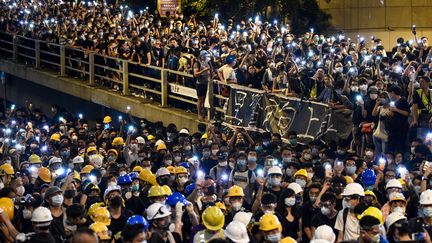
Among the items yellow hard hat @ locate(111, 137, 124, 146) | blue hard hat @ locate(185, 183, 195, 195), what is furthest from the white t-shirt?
yellow hard hat @ locate(111, 137, 124, 146)

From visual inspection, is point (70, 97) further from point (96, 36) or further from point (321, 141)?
point (321, 141)

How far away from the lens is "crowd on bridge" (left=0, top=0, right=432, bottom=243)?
11.9 metres

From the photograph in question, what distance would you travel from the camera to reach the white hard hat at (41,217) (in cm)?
1185

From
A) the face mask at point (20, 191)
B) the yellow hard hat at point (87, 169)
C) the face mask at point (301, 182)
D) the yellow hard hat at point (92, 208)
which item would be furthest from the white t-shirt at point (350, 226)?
the yellow hard hat at point (87, 169)

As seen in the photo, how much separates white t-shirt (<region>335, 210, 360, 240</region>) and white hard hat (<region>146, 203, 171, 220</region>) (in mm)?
1838

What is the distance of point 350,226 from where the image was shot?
12117 mm

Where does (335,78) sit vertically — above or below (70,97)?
above

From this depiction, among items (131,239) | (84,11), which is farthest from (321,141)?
(84,11)

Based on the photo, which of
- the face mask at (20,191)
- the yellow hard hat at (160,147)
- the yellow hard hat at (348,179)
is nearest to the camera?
the yellow hard hat at (348,179)

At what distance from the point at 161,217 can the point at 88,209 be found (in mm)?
1934

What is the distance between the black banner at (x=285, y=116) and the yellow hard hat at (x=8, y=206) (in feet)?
23.4

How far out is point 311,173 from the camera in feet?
50.5

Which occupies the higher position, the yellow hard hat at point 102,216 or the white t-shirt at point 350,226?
the yellow hard hat at point 102,216

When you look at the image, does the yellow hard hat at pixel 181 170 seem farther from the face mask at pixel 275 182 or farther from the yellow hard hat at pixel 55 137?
the yellow hard hat at pixel 55 137
